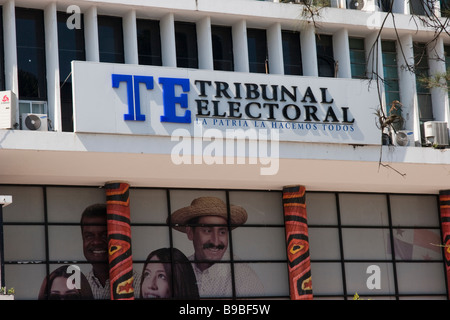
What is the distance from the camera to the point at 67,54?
66.6 ft

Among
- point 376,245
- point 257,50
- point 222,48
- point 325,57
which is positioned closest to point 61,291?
point 222,48

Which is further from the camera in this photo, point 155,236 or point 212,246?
point 212,246

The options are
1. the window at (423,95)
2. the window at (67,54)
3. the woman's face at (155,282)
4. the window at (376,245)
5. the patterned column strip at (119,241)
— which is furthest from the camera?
the window at (423,95)

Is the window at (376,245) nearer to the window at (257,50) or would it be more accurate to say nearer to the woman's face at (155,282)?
the window at (257,50)

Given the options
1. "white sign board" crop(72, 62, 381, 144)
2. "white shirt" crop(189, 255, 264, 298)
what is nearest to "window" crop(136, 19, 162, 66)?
"white sign board" crop(72, 62, 381, 144)

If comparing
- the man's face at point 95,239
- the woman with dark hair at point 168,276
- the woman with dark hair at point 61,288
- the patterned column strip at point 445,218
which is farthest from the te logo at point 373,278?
the woman with dark hair at point 61,288

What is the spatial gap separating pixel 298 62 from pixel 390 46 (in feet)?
9.16

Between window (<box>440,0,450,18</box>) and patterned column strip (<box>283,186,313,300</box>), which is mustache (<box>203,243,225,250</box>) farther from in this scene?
window (<box>440,0,450,18</box>)

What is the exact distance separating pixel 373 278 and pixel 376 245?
88 cm

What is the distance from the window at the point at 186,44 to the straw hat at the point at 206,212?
342 centimetres

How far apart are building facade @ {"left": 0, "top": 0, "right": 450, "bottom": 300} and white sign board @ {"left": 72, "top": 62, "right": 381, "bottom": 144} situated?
31 mm

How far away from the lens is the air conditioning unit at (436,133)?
22000 mm
